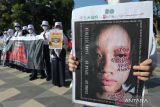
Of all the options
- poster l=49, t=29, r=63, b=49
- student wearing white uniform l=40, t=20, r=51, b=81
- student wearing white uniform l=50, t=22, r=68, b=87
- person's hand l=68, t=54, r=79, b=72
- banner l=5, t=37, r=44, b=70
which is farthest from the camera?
banner l=5, t=37, r=44, b=70

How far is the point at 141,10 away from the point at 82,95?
2.63ft

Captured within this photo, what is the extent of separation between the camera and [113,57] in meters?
2.59

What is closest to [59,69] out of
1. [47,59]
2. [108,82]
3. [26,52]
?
[47,59]

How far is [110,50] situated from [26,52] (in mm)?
9655

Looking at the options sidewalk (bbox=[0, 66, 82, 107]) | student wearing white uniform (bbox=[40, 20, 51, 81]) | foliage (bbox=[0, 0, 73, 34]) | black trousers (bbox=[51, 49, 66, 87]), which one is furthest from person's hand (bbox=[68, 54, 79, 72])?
foliage (bbox=[0, 0, 73, 34])

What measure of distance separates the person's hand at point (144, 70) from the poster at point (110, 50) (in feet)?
0.11

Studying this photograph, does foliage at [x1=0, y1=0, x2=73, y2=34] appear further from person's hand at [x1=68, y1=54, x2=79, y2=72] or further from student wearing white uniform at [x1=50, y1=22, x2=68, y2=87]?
person's hand at [x1=68, y1=54, x2=79, y2=72]

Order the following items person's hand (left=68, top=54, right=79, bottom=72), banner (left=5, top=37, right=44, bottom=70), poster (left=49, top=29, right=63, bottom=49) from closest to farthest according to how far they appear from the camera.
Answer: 1. person's hand (left=68, top=54, right=79, bottom=72)
2. poster (left=49, top=29, right=63, bottom=49)
3. banner (left=5, top=37, right=44, bottom=70)

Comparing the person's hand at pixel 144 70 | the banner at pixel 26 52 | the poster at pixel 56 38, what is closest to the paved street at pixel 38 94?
the banner at pixel 26 52

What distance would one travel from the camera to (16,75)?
1209cm

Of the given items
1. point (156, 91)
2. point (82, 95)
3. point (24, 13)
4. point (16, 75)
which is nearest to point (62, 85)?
point (156, 91)

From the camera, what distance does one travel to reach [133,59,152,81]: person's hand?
8.05ft

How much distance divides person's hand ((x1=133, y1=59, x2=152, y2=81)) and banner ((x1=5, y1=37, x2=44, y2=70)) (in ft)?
27.7

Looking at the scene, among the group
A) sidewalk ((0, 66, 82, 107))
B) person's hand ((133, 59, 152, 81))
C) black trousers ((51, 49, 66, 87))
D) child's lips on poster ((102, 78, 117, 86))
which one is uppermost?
person's hand ((133, 59, 152, 81))
